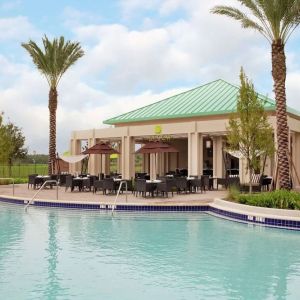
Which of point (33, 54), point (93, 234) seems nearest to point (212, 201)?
point (93, 234)

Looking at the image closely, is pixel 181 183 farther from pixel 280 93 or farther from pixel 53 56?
pixel 53 56

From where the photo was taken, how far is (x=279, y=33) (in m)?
18.0

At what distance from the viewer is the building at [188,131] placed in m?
23.9

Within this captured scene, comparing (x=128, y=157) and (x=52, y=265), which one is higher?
(x=128, y=157)

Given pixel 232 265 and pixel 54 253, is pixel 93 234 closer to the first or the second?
pixel 54 253

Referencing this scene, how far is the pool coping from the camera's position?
12594mm

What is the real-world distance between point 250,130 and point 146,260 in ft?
33.5

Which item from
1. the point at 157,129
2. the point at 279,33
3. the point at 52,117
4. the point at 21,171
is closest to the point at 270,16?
the point at 279,33

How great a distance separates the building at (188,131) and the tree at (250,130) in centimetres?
410

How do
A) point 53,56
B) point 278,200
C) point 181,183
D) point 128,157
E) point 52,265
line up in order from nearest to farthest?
point 52,265 → point 278,200 → point 181,183 → point 128,157 → point 53,56

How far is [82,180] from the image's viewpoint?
2228cm

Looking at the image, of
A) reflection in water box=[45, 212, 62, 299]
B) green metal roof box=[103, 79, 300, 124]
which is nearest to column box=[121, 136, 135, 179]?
green metal roof box=[103, 79, 300, 124]

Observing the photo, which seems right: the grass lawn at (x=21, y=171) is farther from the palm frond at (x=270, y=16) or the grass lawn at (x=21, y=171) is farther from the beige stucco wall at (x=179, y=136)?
the palm frond at (x=270, y=16)

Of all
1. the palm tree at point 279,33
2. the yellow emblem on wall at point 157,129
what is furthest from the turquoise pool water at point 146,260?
the yellow emblem on wall at point 157,129
